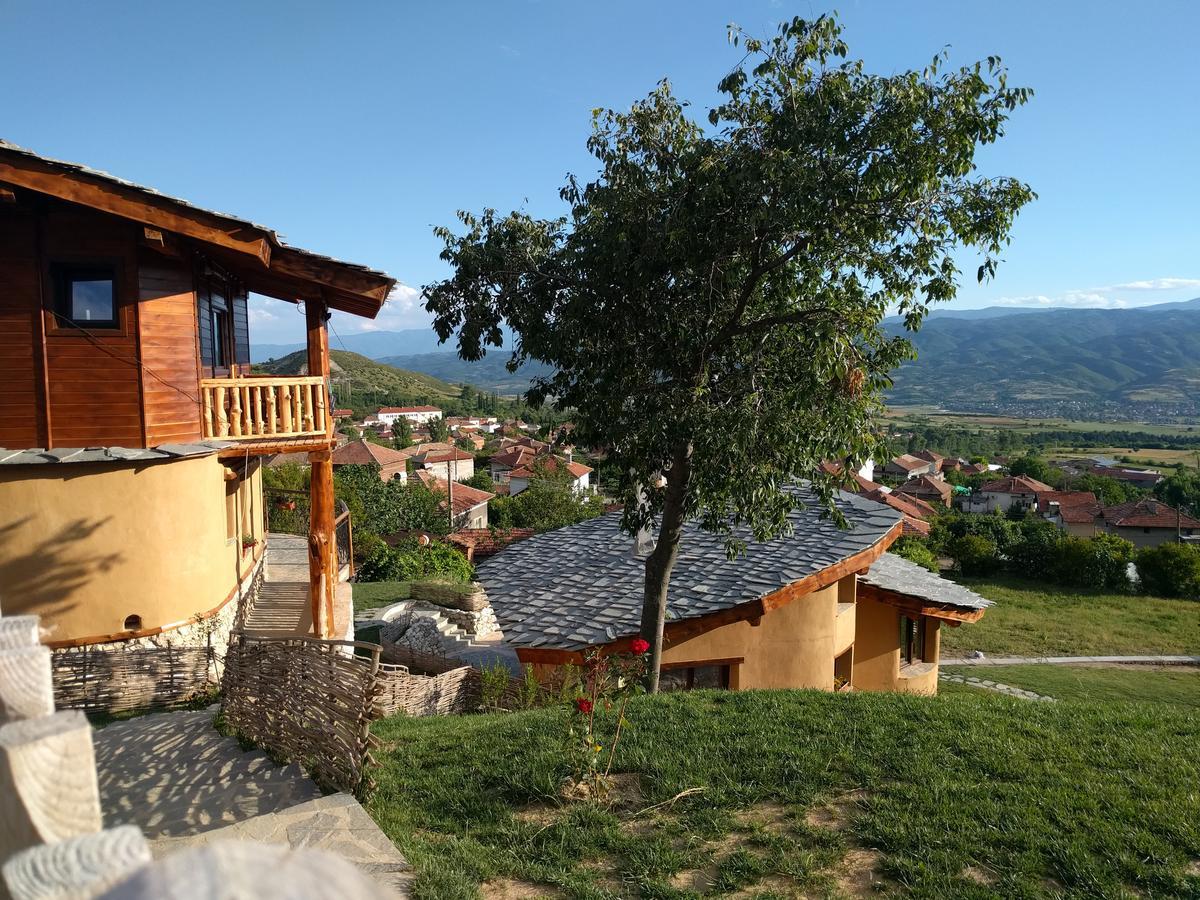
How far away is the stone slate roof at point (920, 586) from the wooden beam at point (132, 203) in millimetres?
12784

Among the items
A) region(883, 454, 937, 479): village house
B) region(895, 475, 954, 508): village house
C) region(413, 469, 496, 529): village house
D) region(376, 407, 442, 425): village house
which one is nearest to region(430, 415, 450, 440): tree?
region(376, 407, 442, 425): village house

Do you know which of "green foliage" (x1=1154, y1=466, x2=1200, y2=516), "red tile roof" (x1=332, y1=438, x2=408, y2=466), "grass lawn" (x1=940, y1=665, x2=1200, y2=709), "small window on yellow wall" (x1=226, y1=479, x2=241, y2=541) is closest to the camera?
"small window on yellow wall" (x1=226, y1=479, x2=241, y2=541)

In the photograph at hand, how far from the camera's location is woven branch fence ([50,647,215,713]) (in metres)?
9.56

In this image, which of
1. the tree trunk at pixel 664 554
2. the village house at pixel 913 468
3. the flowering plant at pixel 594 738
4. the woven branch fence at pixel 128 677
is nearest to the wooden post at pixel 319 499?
the woven branch fence at pixel 128 677

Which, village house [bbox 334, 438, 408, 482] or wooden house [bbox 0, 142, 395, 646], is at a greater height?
wooden house [bbox 0, 142, 395, 646]

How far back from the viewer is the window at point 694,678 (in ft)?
39.8

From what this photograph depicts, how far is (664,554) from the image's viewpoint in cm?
935

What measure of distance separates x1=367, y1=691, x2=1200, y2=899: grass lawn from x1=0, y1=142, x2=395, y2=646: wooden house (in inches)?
191

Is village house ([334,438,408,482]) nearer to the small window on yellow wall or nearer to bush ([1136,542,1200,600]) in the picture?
the small window on yellow wall

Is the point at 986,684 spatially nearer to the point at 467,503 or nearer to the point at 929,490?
the point at 467,503

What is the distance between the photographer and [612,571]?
14445 millimetres

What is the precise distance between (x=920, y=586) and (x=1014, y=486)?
8268cm

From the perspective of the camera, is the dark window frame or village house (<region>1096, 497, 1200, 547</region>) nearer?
the dark window frame

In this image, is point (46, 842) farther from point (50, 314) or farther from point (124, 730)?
point (50, 314)
